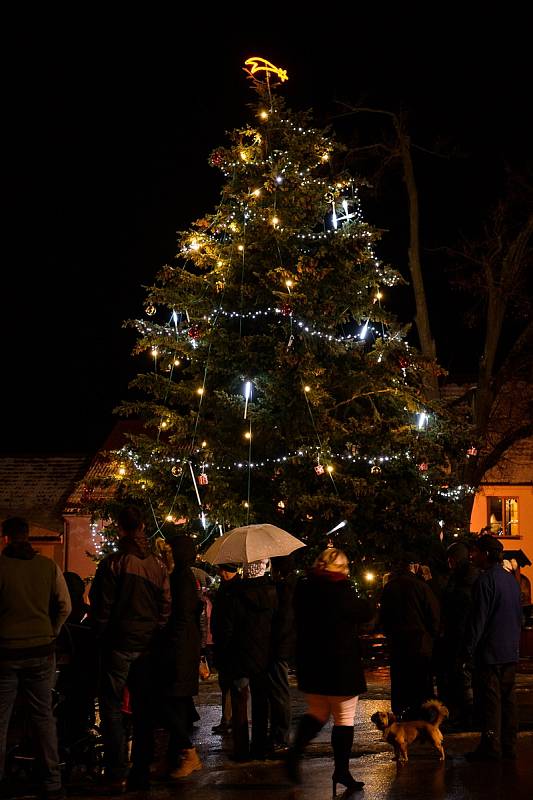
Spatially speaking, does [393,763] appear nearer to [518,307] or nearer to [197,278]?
[197,278]

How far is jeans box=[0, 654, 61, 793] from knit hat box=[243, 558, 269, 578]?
2.88 m

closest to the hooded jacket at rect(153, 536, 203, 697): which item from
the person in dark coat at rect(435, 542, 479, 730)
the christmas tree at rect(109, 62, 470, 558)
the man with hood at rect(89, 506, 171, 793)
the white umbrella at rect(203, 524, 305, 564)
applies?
the man with hood at rect(89, 506, 171, 793)

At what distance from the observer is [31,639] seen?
25.8 feet

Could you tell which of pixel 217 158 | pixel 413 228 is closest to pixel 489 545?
pixel 217 158

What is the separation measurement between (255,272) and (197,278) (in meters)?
1.11

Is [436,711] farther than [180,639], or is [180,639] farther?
[436,711]

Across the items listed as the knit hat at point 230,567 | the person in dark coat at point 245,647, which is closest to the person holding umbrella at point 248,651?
the person in dark coat at point 245,647

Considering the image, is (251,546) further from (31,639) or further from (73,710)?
(31,639)

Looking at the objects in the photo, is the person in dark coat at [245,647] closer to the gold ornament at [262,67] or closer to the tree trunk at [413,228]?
the gold ornament at [262,67]

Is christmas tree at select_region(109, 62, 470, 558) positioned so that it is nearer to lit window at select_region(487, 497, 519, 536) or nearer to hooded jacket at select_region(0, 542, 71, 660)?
hooded jacket at select_region(0, 542, 71, 660)

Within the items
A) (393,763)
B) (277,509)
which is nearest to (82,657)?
(393,763)

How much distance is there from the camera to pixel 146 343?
18.8m

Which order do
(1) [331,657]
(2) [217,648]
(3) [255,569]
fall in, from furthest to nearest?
(3) [255,569]
(2) [217,648]
(1) [331,657]

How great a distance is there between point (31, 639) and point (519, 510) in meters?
27.7
